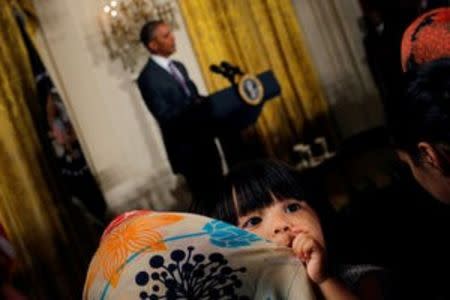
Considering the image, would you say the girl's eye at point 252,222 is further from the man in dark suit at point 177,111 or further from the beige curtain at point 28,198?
the beige curtain at point 28,198

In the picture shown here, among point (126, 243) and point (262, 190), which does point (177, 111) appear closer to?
point (262, 190)

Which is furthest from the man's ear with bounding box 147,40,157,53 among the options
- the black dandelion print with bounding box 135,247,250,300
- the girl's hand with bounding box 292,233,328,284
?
the black dandelion print with bounding box 135,247,250,300

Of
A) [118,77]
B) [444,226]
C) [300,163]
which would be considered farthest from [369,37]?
[444,226]

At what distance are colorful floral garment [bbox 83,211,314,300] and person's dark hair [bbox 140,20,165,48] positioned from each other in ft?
6.74

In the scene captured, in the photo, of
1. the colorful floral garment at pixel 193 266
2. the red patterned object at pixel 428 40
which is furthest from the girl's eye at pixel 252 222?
the red patterned object at pixel 428 40

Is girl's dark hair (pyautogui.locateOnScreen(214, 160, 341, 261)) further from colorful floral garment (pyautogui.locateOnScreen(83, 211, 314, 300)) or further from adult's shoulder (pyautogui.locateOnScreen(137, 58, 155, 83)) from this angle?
adult's shoulder (pyautogui.locateOnScreen(137, 58, 155, 83))

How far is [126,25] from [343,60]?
1174mm

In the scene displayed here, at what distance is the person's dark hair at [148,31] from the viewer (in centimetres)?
243

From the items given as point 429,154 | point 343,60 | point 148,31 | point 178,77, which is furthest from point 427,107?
point 343,60

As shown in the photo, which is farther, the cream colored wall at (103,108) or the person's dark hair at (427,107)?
the cream colored wall at (103,108)

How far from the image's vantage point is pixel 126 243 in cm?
49

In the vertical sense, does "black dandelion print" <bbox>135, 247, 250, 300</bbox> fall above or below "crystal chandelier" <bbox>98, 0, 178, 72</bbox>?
below

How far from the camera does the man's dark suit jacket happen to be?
2090mm

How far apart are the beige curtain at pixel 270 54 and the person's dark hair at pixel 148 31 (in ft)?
1.35
